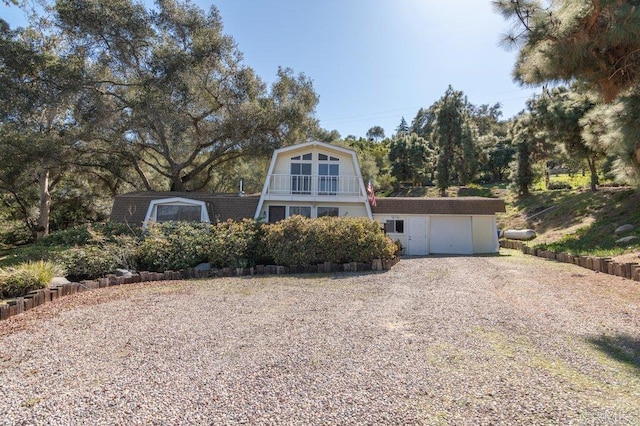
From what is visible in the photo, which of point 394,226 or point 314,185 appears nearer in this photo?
point 314,185

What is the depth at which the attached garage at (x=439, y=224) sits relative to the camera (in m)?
17.5

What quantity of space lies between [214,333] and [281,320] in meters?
1.13

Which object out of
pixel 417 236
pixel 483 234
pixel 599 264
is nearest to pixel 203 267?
pixel 417 236

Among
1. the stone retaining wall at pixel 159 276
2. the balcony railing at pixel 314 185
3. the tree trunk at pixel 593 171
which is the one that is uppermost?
the tree trunk at pixel 593 171

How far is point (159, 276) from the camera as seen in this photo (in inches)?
388

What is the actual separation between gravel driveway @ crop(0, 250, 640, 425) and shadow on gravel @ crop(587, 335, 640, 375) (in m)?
0.03

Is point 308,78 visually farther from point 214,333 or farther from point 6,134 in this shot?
point 214,333

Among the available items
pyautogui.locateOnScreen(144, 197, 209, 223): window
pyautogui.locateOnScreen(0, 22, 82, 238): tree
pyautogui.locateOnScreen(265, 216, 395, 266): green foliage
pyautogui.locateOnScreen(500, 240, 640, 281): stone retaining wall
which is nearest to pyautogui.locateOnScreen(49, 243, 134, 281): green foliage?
pyautogui.locateOnScreen(265, 216, 395, 266): green foliage

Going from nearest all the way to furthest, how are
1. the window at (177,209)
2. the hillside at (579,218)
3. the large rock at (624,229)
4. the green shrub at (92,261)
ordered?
the green shrub at (92,261) → the hillside at (579,218) → the large rock at (624,229) → the window at (177,209)

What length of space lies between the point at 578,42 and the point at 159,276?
1096 cm

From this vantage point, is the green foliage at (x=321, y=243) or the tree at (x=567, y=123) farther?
the tree at (x=567, y=123)

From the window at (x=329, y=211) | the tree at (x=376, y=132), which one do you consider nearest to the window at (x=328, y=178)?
the window at (x=329, y=211)

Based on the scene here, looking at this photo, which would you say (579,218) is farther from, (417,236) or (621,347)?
(621,347)

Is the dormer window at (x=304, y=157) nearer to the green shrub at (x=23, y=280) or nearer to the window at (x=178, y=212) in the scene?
the window at (x=178, y=212)
